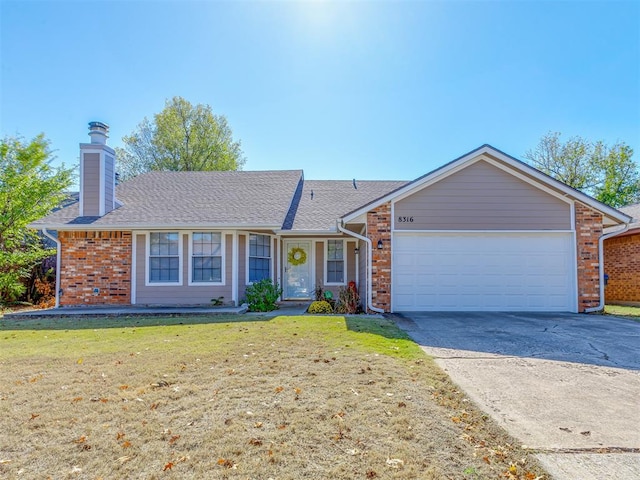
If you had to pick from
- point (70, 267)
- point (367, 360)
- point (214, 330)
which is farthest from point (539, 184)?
point (70, 267)

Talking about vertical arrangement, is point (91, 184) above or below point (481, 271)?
above

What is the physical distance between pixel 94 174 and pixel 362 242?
830 centimetres

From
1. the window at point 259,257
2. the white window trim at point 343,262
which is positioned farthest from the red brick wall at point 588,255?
the window at point 259,257

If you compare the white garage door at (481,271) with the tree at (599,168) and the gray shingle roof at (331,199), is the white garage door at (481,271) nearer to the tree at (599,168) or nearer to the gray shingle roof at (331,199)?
the gray shingle roof at (331,199)

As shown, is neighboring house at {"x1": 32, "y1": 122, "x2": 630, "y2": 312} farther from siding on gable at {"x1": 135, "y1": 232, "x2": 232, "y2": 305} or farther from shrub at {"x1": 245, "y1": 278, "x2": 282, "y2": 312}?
shrub at {"x1": 245, "y1": 278, "x2": 282, "y2": 312}

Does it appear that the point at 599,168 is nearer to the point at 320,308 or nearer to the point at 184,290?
the point at 320,308

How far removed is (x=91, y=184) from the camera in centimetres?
1174

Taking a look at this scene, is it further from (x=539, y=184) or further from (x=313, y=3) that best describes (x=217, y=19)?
(x=539, y=184)

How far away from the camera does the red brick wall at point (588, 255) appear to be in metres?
10.1

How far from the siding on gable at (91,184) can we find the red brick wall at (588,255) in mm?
13498

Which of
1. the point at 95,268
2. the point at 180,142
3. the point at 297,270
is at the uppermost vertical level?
the point at 180,142

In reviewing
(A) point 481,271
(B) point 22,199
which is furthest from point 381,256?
(B) point 22,199

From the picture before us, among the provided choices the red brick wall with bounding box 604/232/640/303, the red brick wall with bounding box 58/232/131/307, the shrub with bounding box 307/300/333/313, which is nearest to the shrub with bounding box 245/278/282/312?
the shrub with bounding box 307/300/333/313

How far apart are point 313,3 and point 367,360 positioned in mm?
8622
